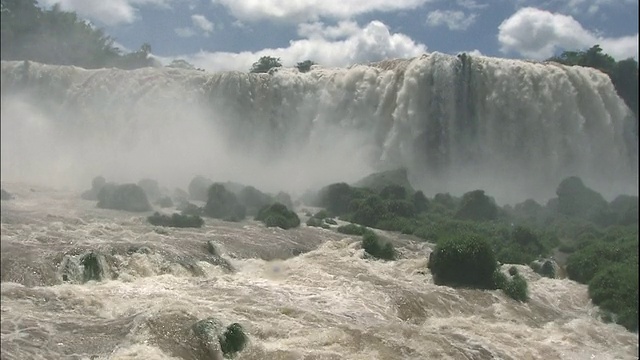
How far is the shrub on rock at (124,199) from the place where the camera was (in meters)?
18.8

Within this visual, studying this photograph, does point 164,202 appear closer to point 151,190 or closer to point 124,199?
point 151,190

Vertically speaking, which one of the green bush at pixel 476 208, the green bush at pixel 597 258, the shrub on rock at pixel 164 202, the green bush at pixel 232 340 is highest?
the green bush at pixel 476 208

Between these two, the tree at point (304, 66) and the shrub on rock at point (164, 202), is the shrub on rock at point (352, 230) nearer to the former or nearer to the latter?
the shrub on rock at point (164, 202)

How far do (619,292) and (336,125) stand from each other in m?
18.5

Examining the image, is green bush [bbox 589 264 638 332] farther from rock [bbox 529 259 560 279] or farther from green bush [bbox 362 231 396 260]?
green bush [bbox 362 231 396 260]

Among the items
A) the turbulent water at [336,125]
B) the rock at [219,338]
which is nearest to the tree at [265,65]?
the turbulent water at [336,125]

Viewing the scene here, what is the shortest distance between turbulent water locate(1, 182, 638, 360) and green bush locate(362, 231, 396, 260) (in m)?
0.33

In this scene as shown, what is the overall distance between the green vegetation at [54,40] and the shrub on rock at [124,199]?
49.7ft

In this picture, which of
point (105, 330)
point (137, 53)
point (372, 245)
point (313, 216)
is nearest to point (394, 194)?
point (313, 216)

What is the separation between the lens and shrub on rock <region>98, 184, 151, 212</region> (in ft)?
61.6

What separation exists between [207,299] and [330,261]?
14.8ft

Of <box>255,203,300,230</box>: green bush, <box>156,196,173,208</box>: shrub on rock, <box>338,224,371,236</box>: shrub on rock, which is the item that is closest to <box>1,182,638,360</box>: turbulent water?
<box>255,203,300,230</box>: green bush

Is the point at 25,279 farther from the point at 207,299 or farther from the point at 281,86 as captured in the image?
the point at 281,86

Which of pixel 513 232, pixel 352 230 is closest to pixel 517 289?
pixel 513 232
